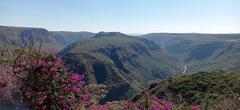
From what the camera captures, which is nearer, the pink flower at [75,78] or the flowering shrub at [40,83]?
the flowering shrub at [40,83]

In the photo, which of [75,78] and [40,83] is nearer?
[40,83]

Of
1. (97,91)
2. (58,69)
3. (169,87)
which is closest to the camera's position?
(58,69)

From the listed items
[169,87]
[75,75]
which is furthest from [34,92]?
[169,87]

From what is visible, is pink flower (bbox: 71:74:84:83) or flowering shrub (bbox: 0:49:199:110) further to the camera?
pink flower (bbox: 71:74:84:83)

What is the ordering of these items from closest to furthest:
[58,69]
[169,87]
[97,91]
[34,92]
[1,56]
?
[34,92] < [58,69] < [1,56] < [97,91] < [169,87]

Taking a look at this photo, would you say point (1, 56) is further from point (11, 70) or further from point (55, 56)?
point (55, 56)

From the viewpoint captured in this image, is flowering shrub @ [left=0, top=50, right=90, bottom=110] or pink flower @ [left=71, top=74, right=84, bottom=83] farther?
pink flower @ [left=71, top=74, right=84, bottom=83]

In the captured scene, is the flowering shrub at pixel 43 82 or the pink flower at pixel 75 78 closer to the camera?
the flowering shrub at pixel 43 82

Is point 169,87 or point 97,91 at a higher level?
point 97,91

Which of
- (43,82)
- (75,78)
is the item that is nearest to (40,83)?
(43,82)

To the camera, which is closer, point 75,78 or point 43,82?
point 43,82

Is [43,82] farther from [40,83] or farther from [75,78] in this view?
[75,78]
